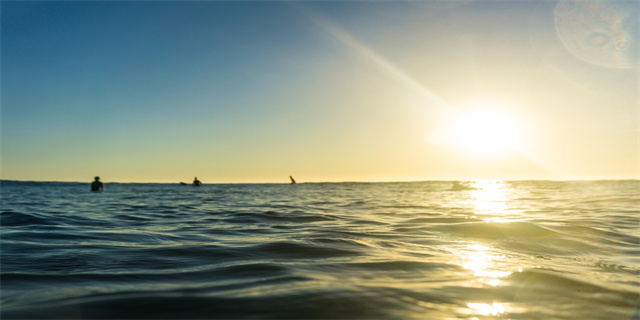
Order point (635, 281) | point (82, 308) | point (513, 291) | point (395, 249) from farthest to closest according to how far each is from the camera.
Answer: point (395, 249) < point (635, 281) < point (513, 291) < point (82, 308)

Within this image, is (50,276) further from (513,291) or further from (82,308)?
(513,291)

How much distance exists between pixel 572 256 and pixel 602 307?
2680mm

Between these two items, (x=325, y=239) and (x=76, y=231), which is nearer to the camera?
(x=325, y=239)

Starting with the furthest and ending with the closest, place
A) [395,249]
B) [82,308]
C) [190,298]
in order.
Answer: [395,249]
[190,298]
[82,308]

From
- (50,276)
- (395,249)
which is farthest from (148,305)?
(395,249)

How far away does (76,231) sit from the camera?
8297 millimetres

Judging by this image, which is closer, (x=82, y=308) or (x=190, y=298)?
(x=82, y=308)

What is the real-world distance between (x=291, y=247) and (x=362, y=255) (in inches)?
51.1

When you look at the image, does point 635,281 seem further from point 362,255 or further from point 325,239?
point 325,239

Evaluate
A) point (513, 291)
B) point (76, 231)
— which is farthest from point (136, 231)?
point (513, 291)

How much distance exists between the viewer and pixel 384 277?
13.9 ft

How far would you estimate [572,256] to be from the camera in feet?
18.5

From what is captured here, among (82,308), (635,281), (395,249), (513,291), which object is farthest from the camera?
(395,249)

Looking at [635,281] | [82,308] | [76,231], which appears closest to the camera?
[82,308]
